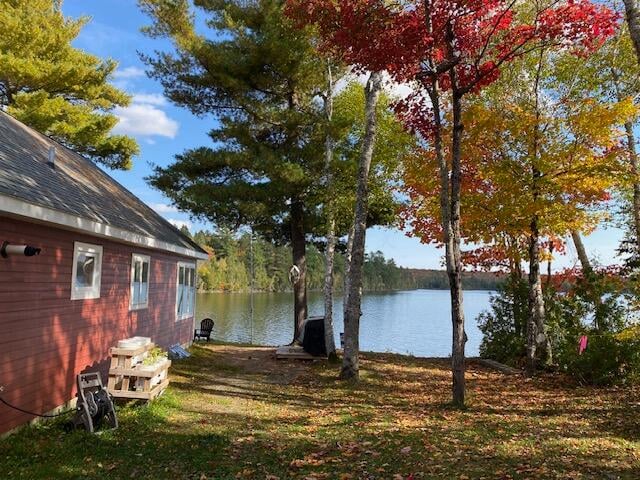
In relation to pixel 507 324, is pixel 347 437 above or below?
below

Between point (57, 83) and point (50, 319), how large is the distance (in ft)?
59.1

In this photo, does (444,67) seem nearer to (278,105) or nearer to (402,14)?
(402,14)

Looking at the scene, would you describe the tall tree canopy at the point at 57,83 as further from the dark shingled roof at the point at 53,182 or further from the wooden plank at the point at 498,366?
the wooden plank at the point at 498,366

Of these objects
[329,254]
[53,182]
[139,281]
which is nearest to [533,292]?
[329,254]

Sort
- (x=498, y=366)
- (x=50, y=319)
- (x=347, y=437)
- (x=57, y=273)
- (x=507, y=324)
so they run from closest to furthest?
(x=347, y=437) < (x=50, y=319) < (x=57, y=273) < (x=498, y=366) < (x=507, y=324)

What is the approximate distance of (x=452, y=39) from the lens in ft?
27.1

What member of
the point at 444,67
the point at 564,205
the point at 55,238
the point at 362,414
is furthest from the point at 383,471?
the point at 564,205

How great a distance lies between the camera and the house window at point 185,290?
1448 centimetres

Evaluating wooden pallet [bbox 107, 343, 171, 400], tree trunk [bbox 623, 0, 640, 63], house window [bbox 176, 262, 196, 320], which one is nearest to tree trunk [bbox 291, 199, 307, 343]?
house window [bbox 176, 262, 196, 320]

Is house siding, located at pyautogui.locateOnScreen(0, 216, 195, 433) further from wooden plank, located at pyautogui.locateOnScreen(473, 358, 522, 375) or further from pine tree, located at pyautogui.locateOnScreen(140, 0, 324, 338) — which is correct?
wooden plank, located at pyautogui.locateOnScreen(473, 358, 522, 375)

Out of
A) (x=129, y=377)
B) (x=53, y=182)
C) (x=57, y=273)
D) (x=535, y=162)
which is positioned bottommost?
(x=129, y=377)

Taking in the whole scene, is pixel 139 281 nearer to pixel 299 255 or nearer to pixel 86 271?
pixel 86 271

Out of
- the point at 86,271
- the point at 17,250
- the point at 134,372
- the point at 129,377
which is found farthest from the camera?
the point at 86,271

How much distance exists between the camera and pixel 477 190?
494 inches
